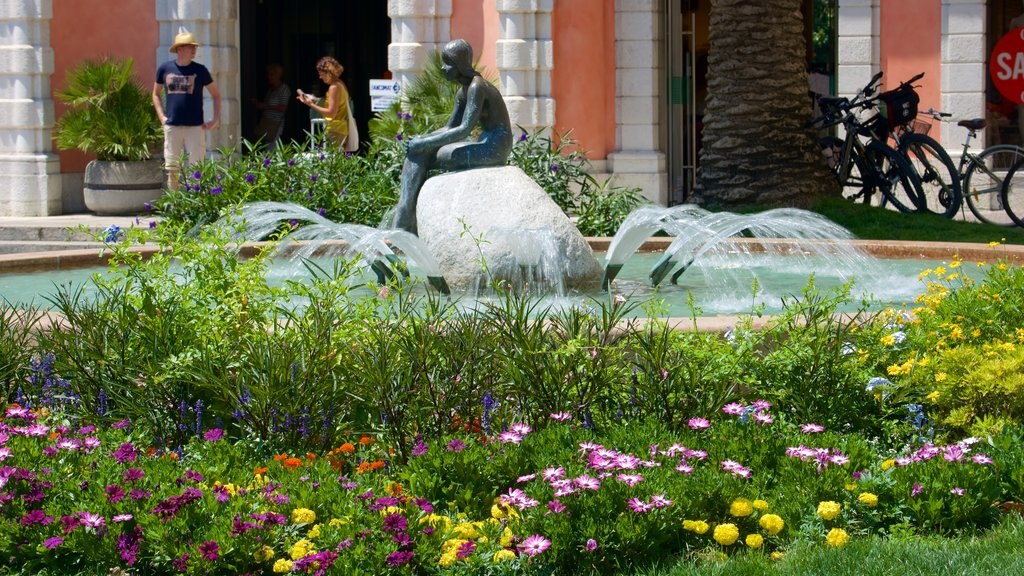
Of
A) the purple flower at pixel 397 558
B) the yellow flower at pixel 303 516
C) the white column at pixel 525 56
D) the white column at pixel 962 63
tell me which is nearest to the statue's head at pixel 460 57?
the yellow flower at pixel 303 516

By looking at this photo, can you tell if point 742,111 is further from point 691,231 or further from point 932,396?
point 932,396

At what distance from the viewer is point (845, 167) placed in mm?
16062

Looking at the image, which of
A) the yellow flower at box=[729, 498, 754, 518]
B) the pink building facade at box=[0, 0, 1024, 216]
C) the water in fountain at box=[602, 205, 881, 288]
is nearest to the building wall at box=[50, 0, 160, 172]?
the pink building facade at box=[0, 0, 1024, 216]

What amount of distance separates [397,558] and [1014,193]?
14396 millimetres

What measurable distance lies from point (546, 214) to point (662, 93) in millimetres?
10578

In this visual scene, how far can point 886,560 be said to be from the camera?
14.6 feet

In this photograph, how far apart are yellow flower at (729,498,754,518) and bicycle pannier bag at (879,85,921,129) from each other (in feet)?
39.0

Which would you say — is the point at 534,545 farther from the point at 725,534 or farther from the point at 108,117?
the point at 108,117

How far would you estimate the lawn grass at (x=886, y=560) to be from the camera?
4387 millimetres

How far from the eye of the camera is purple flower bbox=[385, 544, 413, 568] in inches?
171

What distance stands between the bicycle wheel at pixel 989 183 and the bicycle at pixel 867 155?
1.90ft

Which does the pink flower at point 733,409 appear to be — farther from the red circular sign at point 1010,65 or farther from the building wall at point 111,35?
the building wall at point 111,35

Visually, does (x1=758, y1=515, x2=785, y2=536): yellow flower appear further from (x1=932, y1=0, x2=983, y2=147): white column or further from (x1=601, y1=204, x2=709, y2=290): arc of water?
(x1=932, y1=0, x2=983, y2=147): white column

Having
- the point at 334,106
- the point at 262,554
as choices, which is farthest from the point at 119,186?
the point at 262,554
